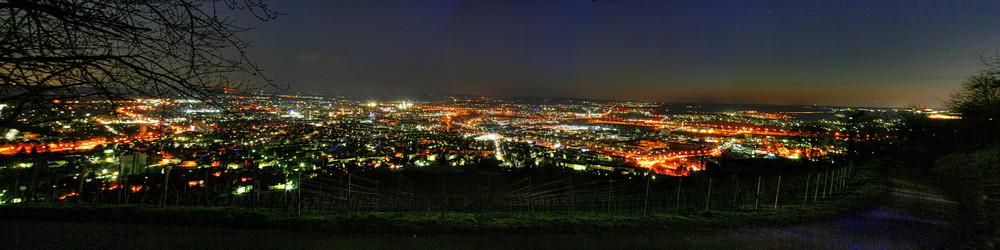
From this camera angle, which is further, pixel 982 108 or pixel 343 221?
pixel 982 108

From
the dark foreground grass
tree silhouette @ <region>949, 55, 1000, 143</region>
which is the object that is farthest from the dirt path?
tree silhouette @ <region>949, 55, 1000, 143</region>

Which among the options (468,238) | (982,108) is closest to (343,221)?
(468,238)

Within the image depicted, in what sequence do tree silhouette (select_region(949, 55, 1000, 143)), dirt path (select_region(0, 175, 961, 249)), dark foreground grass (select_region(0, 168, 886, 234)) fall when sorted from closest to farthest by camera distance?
dirt path (select_region(0, 175, 961, 249)), dark foreground grass (select_region(0, 168, 886, 234)), tree silhouette (select_region(949, 55, 1000, 143))

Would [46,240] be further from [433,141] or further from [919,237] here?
[433,141]

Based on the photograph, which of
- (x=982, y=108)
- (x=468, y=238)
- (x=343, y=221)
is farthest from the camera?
(x=982, y=108)

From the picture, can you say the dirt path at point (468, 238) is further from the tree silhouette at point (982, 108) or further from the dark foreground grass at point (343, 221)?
the tree silhouette at point (982, 108)

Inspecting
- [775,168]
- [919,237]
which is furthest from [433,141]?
[919,237]

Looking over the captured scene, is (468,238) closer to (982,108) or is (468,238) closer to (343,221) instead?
(343,221)

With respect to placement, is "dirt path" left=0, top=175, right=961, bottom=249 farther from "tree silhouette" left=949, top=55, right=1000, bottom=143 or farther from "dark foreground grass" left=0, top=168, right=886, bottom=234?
"tree silhouette" left=949, top=55, right=1000, bottom=143

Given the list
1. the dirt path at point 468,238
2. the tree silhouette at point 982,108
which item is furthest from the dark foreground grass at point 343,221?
the tree silhouette at point 982,108

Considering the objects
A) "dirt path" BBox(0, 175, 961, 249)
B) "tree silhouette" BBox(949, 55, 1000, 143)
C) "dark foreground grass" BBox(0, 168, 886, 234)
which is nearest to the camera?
"dirt path" BBox(0, 175, 961, 249)
